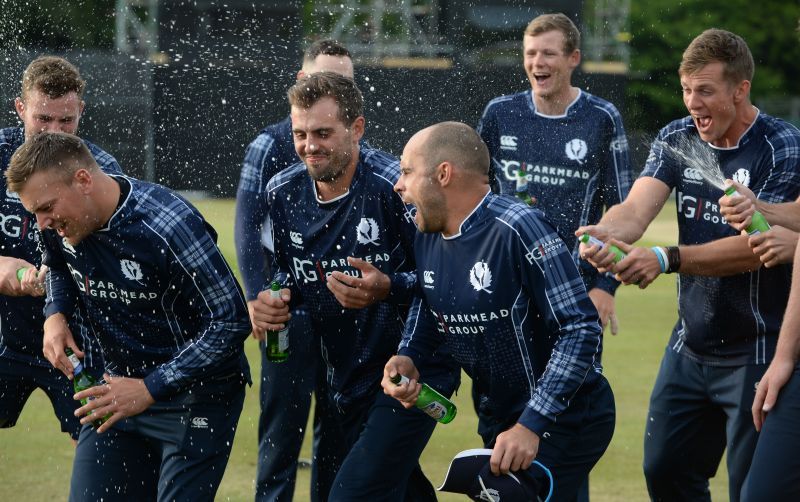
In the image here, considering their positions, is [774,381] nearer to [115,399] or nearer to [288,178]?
[288,178]

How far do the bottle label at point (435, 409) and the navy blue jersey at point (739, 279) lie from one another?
1.44 m

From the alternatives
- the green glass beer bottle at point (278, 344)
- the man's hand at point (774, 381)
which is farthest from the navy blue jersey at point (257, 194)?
the man's hand at point (774, 381)

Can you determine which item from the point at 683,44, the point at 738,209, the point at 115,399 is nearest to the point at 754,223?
the point at 738,209

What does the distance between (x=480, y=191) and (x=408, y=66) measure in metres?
20.3

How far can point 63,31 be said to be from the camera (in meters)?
38.8

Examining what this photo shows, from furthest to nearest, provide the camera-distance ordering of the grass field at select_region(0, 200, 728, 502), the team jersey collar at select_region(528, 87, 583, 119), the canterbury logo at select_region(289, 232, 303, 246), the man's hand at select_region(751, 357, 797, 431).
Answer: the grass field at select_region(0, 200, 728, 502) → the team jersey collar at select_region(528, 87, 583, 119) → the canterbury logo at select_region(289, 232, 303, 246) → the man's hand at select_region(751, 357, 797, 431)

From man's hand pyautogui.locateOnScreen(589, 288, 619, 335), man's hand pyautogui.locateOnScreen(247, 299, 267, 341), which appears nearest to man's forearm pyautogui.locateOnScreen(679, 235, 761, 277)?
man's hand pyautogui.locateOnScreen(589, 288, 619, 335)

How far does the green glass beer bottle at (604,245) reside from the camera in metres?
5.11

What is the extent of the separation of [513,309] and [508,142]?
2372 mm

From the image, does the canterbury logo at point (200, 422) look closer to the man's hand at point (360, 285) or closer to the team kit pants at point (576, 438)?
the man's hand at point (360, 285)

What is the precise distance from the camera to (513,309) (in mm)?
4645

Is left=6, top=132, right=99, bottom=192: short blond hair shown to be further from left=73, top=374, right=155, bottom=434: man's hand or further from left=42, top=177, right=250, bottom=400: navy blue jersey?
left=73, top=374, right=155, bottom=434: man's hand

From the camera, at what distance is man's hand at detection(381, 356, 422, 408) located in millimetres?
4832

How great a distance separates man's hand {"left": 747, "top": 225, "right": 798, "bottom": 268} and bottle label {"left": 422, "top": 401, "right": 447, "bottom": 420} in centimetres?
150
